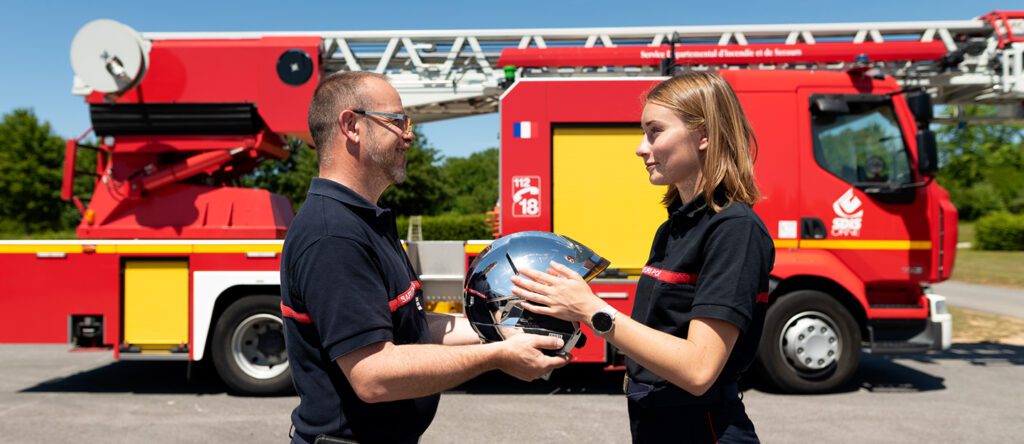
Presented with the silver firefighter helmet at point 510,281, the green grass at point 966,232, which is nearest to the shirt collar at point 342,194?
the silver firefighter helmet at point 510,281

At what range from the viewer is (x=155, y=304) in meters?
6.30

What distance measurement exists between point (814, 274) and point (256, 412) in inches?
188

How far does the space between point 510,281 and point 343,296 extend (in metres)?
0.47

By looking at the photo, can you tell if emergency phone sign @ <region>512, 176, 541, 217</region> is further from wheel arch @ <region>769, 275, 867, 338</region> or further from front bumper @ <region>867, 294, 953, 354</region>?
front bumper @ <region>867, 294, 953, 354</region>

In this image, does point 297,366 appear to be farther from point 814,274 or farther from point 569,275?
point 814,274

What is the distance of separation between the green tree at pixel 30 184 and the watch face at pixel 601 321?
52083 millimetres

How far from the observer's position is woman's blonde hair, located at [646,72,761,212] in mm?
1899

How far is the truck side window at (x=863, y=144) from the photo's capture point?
20.4ft

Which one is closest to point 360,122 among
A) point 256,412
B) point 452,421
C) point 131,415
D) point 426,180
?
point 452,421

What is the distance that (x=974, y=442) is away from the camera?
510cm

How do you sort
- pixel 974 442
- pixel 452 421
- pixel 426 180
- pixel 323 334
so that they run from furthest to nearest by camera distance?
1. pixel 426 180
2. pixel 452 421
3. pixel 974 442
4. pixel 323 334

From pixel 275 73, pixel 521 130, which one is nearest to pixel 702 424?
pixel 521 130

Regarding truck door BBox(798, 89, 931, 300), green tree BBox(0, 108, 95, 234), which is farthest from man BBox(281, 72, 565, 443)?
green tree BBox(0, 108, 95, 234)

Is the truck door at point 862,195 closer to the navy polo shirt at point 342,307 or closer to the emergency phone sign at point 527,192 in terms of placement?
the emergency phone sign at point 527,192
